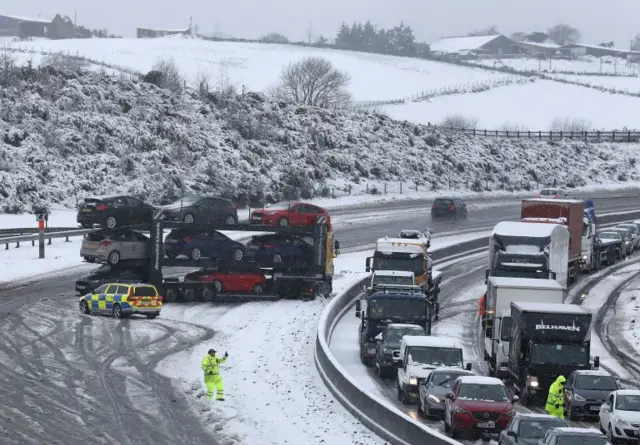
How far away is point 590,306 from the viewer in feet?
163

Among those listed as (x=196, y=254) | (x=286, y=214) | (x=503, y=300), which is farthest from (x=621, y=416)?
(x=286, y=214)

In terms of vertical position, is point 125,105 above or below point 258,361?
above

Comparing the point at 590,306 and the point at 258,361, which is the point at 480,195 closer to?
the point at 590,306

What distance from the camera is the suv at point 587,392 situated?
95.4 ft

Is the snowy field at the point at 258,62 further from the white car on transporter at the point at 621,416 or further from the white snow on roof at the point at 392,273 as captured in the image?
the white car on transporter at the point at 621,416

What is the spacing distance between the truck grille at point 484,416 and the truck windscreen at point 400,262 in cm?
1853

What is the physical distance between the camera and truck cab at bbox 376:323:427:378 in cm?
3412

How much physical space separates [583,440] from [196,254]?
27.6 metres

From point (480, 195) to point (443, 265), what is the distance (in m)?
38.2

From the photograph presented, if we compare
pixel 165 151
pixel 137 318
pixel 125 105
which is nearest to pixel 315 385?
pixel 137 318

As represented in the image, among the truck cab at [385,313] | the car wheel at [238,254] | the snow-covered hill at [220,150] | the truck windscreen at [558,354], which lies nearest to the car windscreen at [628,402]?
the truck windscreen at [558,354]

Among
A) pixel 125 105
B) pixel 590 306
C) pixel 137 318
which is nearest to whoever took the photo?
pixel 137 318

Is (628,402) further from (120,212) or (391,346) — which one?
(120,212)

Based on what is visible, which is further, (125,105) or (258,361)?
(125,105)
